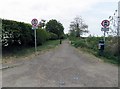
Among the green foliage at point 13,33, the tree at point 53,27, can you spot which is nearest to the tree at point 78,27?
the tree at point 53,27

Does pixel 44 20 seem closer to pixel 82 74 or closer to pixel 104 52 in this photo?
pixel 104 52

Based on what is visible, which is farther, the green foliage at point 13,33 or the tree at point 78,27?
the tree at point 78,27

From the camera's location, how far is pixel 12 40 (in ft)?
54.2

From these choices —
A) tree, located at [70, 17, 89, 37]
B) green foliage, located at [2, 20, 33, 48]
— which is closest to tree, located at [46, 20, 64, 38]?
tree, located at [70, 17, 89, 37]

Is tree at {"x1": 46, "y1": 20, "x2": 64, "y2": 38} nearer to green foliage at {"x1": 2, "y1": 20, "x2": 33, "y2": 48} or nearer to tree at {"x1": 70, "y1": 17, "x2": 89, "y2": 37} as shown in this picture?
tree at {"x1": 70, "y1": 17, "x2": 89, "y2": 37}

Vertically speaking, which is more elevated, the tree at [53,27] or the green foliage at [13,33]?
the tree at [53,27]

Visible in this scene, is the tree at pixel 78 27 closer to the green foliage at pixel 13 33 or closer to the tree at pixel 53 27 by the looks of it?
the tree at pixel 53 27

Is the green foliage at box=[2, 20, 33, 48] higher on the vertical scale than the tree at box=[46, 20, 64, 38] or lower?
lower

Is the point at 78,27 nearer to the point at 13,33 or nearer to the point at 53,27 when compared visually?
the point at 53,27

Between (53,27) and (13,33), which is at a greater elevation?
(53,27)

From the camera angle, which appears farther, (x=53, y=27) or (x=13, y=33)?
(x=53, y=27)

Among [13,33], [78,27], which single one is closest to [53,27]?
[78,27]

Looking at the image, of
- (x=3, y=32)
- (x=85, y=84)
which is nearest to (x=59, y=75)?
(x=85, y=84)

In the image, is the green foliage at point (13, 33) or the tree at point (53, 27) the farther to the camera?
the tree at point (53, 27)
